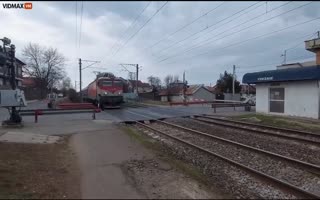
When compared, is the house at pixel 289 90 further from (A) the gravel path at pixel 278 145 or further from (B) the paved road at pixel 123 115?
(A) the gravel path at pixel 278 145

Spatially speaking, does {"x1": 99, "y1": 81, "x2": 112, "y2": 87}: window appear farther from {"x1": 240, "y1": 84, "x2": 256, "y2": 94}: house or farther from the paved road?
{"x1": 240, "y1": 84, "x2": 256, "y2": 94}: house

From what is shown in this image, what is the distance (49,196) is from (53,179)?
4.07 feet

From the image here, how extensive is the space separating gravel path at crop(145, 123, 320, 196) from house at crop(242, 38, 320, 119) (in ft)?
41.7

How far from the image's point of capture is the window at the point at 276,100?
2768 centimetres

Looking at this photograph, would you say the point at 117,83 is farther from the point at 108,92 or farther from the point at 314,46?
the point at 314,46

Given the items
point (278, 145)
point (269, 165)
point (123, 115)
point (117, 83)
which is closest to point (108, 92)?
point (117, 83)

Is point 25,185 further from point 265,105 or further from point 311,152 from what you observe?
point 265,105

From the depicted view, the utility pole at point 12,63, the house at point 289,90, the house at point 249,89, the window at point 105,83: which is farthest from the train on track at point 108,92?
the house at point 249,89

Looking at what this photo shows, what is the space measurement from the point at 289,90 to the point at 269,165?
17.6 meters

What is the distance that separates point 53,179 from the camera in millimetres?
7539

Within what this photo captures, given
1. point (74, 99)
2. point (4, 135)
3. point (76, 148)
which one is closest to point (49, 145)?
point (76, 148)

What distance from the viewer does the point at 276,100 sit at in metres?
28.3

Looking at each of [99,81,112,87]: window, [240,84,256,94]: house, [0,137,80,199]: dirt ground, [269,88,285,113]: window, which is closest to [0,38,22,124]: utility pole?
[0,137,80,199]: dirt ground

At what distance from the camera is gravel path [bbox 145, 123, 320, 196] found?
29.2 feet
